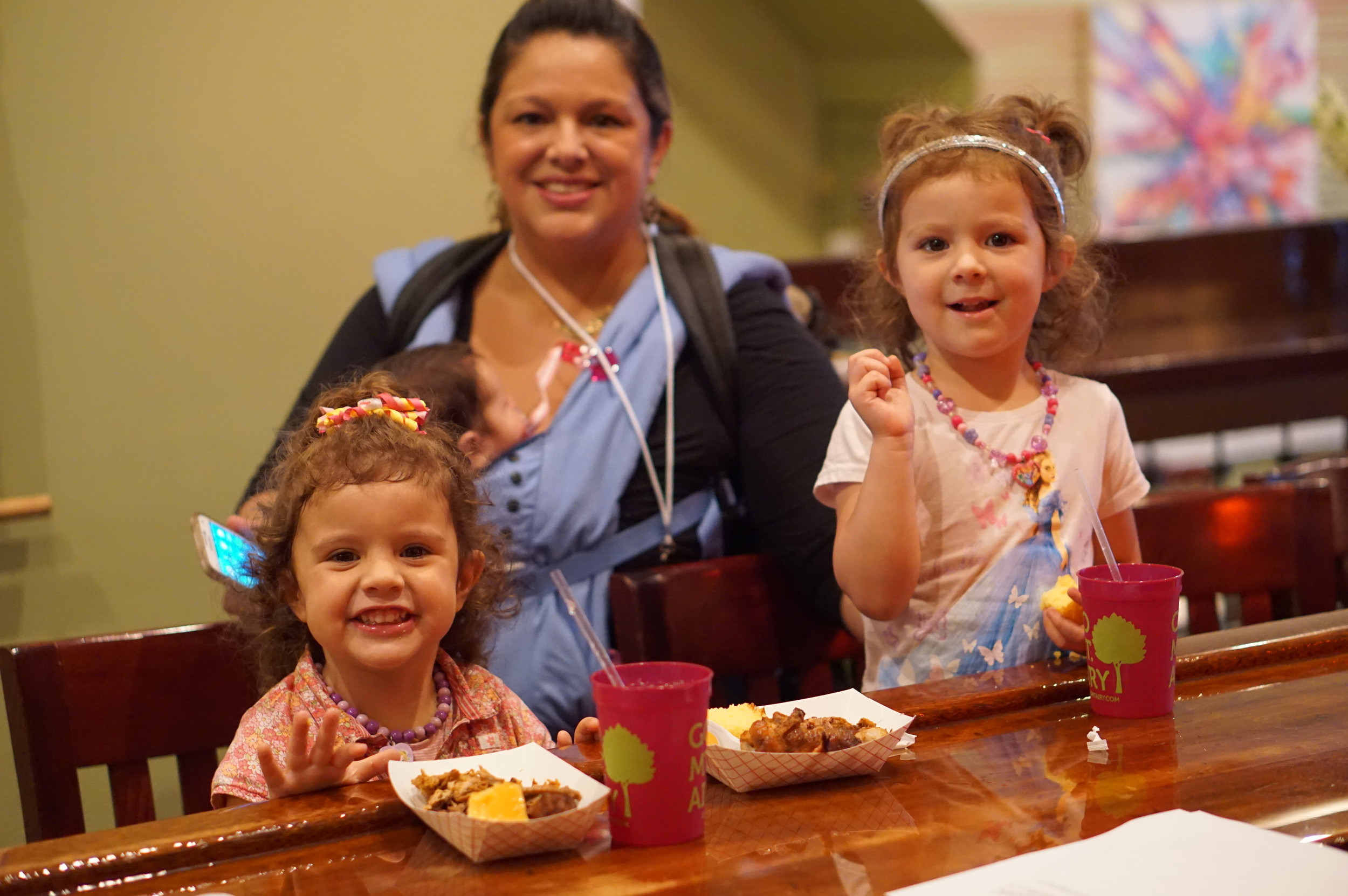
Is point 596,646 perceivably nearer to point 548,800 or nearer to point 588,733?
point 548,800

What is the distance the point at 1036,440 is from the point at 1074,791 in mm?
580

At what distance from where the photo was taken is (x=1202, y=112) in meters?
5.80

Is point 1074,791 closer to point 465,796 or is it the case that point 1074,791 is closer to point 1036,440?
point 465,796

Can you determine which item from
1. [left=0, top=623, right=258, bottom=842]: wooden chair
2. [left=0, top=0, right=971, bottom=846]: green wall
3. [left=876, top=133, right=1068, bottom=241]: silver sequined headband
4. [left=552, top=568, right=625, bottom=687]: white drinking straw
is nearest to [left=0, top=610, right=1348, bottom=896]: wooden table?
[left=552, top=568, right=625, bottom=687]: white drinking straw

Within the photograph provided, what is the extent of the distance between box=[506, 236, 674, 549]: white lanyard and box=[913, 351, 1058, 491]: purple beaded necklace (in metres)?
0.52

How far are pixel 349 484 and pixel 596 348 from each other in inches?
30.3

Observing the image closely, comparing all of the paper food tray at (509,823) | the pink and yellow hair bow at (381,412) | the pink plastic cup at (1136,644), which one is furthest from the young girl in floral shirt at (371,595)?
the pink plastic cup at (1136,644)

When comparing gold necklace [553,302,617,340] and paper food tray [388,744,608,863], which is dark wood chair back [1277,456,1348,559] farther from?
paper food tray [388,744,608,863]

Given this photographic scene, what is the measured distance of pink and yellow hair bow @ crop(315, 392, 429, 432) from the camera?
1312mm

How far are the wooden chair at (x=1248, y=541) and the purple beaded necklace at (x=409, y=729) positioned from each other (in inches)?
36.8

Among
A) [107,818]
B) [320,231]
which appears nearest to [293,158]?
[320,231]

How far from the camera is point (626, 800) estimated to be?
88cm

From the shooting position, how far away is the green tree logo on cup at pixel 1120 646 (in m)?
1.10

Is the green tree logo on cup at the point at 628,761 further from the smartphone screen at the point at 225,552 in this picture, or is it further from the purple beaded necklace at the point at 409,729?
the smartphone screen at the point at 225,552
